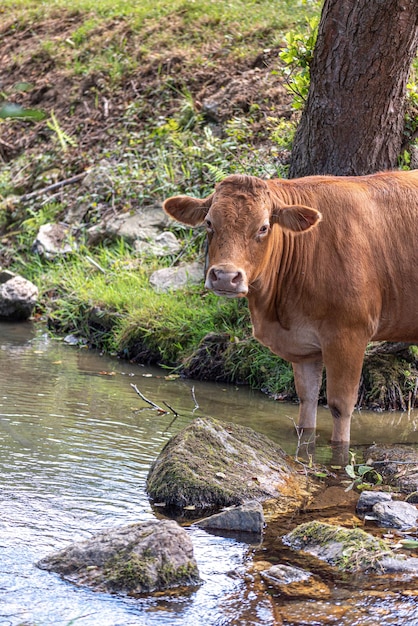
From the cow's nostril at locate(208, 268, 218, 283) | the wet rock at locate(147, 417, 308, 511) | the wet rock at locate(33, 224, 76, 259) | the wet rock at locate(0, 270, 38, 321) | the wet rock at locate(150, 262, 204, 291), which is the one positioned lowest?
the wet rock at locate(0, 270, 38, 321)

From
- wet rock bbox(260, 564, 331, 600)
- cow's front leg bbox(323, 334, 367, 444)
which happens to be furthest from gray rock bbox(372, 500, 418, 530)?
cow's front leg bbox(323, 334, 367, 444)

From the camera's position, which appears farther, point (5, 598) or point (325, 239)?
point (325, 239)

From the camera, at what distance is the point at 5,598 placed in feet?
13.7

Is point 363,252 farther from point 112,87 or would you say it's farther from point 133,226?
point 112,87

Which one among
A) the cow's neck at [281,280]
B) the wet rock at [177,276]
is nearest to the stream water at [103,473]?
the cow's neck at [281,280]

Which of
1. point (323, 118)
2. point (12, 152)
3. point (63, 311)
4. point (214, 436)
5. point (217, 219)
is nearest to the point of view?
point (214, 436)

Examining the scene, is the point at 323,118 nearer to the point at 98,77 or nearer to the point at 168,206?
the point at 168,206

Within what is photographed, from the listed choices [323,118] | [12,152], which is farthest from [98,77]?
[323,118]

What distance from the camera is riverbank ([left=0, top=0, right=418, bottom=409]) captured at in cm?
980

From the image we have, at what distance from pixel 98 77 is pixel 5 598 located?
45.3 feet

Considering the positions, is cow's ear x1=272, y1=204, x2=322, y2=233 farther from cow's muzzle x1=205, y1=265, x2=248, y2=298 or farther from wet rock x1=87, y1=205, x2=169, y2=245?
wet rock x1=87, y1=205, x2=169, y2=245

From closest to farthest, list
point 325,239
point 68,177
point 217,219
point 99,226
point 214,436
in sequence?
1. point 214,436
2. point 217,219
3. point 325,239
4. point 99,226
5. point 68,177

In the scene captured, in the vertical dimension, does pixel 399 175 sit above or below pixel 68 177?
above

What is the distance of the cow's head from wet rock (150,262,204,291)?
154 inches
